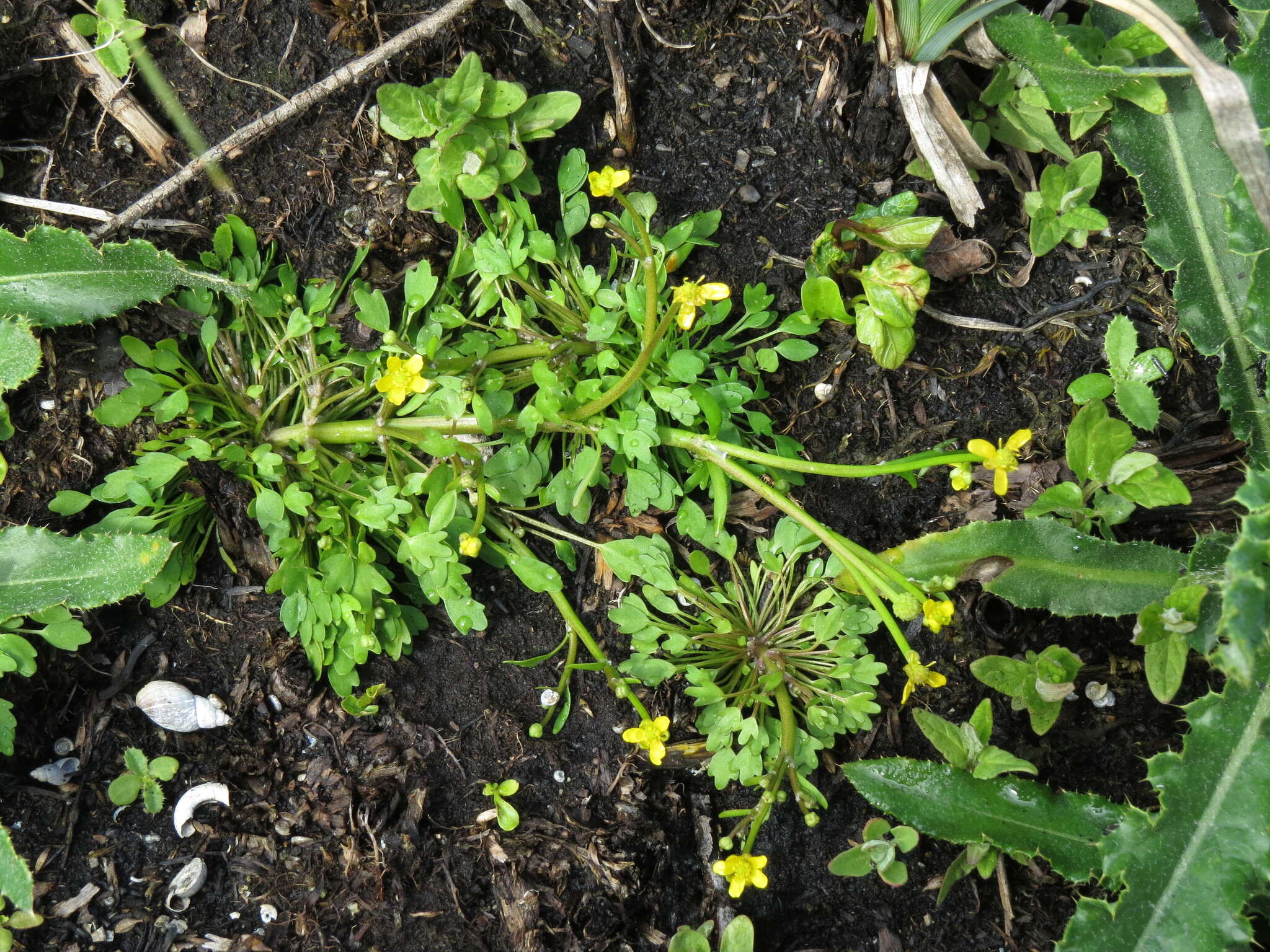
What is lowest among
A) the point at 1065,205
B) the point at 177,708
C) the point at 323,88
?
the point at 177,708


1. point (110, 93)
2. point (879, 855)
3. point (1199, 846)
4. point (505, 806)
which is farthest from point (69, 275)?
point (1199, 846)

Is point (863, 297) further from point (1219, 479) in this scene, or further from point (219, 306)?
point (219, 306)

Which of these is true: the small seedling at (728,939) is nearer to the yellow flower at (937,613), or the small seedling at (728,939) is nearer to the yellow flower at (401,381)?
the yellow flower at (937,613)

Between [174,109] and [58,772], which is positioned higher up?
[174,109]

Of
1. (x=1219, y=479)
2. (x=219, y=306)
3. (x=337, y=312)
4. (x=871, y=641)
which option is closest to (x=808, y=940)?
(x=871, y=641)

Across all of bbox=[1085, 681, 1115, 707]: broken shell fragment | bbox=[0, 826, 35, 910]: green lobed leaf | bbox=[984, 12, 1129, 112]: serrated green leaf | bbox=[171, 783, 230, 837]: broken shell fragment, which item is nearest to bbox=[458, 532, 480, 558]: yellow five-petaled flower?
bbox=[171, 783, 230, 837]: broken shell fragment

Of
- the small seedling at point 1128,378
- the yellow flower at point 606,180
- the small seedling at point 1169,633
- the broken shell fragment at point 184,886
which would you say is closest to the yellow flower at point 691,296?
the yellow flower at point 606,180

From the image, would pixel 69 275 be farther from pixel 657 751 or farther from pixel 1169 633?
pixel 1169 633

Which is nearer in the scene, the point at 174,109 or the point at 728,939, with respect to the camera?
the point at 728,939
